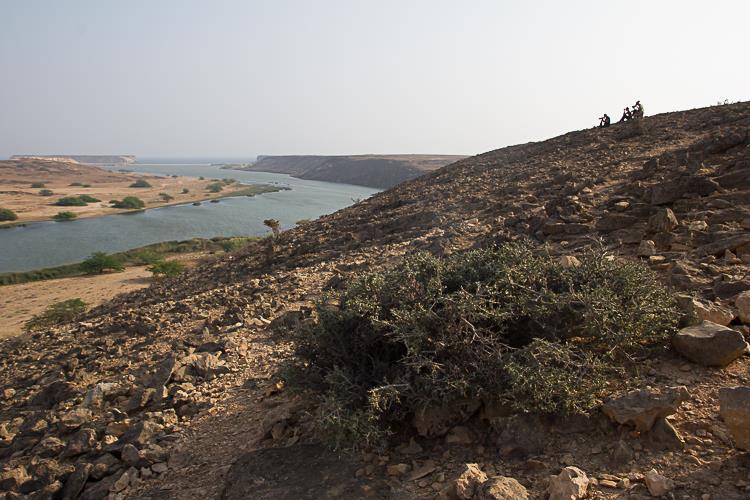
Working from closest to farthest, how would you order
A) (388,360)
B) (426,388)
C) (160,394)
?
1. (426,388)
2. (388,360)
3. (160,394)

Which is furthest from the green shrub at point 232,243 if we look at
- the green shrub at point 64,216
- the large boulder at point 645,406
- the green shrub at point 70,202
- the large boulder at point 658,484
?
the green shrub at point 70,202

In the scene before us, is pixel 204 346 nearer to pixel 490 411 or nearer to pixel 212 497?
pixel 212 497

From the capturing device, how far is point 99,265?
26.3m

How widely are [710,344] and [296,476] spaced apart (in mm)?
2993

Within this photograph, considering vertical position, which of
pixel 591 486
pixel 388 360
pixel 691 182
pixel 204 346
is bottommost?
pixel 204 346

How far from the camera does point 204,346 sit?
5805mm

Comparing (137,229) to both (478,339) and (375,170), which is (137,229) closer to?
(478,339)

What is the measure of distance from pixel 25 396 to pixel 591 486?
6731 millimetres

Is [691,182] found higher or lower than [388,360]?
higher

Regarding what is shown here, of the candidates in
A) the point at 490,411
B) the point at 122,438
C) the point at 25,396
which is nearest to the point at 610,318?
the point at 490,411

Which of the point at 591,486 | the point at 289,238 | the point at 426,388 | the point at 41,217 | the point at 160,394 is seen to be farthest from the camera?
the point at 41,217

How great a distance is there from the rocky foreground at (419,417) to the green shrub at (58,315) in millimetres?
4963

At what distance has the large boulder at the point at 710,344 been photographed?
306cm

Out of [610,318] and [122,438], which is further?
[122,438]
